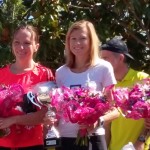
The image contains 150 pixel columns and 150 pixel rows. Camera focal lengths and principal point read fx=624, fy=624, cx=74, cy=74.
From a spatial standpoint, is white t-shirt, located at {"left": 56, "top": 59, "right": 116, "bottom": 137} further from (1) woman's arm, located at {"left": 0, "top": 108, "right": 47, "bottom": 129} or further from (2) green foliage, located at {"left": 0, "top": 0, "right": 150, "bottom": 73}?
(2) green foliage, located at {"left": 0, "top": 0, "right": 150, "bottom": 73}

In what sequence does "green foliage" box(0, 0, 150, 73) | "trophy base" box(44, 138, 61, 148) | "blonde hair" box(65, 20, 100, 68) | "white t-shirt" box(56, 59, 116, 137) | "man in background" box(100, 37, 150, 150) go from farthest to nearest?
"green foliage" box(0, 0, 150, 73)
"man in background" box(100, 37, 150, 150)
"blonde hair" box(65, 20, 100, 68)
"white t-shirt" box(56, 59, 116, 137)
"trophy base" box(44, 138, 61, 148)

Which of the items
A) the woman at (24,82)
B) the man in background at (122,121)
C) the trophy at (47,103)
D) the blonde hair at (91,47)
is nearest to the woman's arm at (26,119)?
the woman at (24,82)

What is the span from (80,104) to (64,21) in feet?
10.6

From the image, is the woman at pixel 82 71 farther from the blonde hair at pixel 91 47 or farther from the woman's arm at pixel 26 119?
the woman's arm at pixel 26 119

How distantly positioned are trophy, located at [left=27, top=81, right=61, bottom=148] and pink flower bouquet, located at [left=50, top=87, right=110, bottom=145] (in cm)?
12

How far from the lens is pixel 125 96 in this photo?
472 cm

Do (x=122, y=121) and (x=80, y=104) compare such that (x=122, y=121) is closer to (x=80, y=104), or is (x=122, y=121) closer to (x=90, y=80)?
(x=90, y=80)

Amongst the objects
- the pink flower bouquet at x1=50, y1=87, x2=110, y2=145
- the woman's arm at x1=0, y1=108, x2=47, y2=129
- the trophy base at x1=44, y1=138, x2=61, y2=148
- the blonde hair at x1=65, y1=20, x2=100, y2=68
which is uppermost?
the blonde hair at x1=65, y1=20, x2=100, y2=68

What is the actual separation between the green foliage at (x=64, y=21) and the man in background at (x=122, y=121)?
1.80 meters

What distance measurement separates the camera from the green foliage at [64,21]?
768 cm

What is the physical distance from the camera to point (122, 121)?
550 centimetres

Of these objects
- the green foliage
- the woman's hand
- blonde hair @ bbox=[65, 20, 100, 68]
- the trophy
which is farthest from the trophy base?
the green foliage

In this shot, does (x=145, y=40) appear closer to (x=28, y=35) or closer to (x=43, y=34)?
(x=43, y=34)

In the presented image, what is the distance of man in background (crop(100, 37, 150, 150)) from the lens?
17.7 ft
